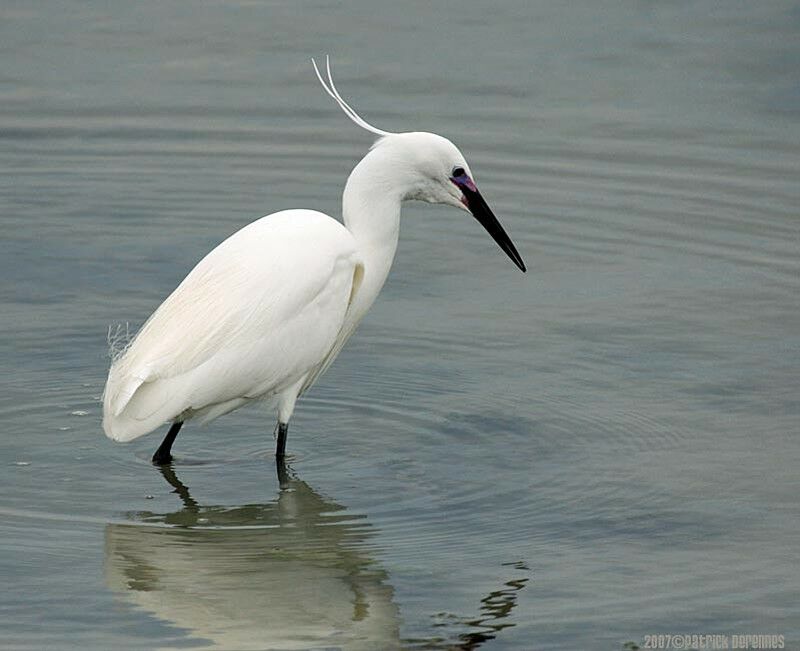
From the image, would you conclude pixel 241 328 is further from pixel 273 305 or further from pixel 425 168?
pixel 425 168

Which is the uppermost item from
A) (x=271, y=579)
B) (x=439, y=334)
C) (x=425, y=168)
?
(x=425, y=168)

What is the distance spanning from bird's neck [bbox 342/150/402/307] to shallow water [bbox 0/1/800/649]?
2.70 feet

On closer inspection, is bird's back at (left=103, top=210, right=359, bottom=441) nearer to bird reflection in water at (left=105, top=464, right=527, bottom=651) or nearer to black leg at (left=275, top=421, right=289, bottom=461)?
black leg at (left=275, top=421, right=289, bottom=461)

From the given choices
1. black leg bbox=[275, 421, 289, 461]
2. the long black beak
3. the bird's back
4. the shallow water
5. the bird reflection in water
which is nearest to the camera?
the bird reflection in water

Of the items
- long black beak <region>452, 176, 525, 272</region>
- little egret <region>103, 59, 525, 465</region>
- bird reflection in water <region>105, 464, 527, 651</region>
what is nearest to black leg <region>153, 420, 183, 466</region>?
little egret <region>103, 59, 525, 465</region>

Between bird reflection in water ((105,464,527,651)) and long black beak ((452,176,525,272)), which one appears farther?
long black beak ((452,176,525,272))

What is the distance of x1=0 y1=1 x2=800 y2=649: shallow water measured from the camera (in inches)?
239

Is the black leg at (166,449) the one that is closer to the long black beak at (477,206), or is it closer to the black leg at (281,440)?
the black leg at (281,440)

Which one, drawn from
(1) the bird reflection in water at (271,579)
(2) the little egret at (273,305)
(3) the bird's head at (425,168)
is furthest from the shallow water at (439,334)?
(3) the bird's head at (425,168)

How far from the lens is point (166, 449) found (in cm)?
729

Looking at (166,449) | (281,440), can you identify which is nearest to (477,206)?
(281,440)

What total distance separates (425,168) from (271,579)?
2.08m

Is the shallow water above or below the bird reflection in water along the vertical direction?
above

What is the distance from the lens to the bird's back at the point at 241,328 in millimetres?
6832
